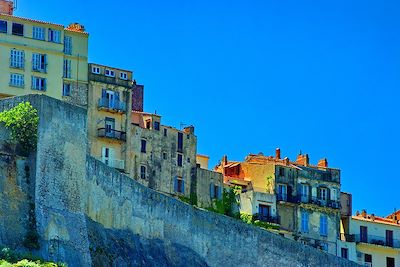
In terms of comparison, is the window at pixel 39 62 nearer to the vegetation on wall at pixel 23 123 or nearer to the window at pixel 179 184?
the window at pixel 179 184

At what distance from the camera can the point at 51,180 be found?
185 ft

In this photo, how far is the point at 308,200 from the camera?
92250 millimetres

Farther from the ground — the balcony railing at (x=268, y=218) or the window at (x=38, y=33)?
the window at (x=38, y=33)

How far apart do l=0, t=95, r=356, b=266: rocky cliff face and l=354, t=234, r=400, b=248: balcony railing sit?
23.6m

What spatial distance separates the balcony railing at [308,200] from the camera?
300ft

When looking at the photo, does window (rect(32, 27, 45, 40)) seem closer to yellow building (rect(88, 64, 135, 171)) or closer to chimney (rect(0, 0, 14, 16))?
chimney (rect(0, 0, 14, 16))

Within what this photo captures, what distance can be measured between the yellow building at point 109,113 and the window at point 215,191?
7.31m

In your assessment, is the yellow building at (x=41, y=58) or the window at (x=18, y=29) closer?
the yellow building at (x=41, y=58)

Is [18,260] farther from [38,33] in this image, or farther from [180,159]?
[180,159]

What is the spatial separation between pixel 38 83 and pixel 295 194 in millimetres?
20984

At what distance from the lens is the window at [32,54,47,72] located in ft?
259

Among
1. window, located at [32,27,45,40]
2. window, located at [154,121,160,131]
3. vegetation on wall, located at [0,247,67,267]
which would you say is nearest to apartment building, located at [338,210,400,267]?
window, located at [154,121,160,131]

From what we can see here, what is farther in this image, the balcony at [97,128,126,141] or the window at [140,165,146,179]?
the window at [140,165,146,179]

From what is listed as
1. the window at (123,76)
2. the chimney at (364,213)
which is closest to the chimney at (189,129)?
the window at (123,76)
